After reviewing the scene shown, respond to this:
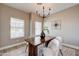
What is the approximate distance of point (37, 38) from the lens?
1838 mm

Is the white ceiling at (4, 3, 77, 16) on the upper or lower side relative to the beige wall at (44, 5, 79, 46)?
upper

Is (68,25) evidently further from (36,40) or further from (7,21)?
(7,21)

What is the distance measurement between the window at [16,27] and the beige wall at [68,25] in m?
0.54

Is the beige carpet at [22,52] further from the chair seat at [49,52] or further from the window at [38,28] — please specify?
the window at [38,28]

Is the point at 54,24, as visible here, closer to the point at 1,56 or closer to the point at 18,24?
the point at 18,24

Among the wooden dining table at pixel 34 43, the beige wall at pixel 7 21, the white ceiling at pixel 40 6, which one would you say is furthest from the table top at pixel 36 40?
the white ceiling at pixel 40 6

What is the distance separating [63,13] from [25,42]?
0.99 metres

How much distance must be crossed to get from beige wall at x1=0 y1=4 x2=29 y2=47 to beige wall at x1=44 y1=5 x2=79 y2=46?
18.6 inches

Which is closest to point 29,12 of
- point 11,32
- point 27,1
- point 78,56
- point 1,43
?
point 27,1

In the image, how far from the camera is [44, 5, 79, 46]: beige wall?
160cm

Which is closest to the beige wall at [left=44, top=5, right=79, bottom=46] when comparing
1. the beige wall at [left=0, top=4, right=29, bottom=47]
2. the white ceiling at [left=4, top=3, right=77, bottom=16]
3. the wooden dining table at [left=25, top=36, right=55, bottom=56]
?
the white ceiling at [left=4, top=3, right=77, bottom=16]

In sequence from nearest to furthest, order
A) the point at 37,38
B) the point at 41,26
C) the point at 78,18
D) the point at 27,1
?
the point at 27,1 < the point at 78,18 < the point at 41,26 < the point at 37,38

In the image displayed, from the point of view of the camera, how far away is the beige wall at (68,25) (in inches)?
62.9

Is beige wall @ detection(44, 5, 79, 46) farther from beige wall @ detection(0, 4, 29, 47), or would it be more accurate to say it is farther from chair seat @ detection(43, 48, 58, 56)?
beige wall @ detection(0, 4, 29, 47)
